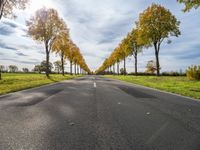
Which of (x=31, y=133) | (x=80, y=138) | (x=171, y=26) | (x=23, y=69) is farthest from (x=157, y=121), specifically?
(x=23, y=69)

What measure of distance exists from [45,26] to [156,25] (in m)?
20.4

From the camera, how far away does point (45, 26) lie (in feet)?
123

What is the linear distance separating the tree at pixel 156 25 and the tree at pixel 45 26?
16.4 metres

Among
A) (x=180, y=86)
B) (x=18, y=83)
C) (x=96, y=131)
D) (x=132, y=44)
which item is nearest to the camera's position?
(x=96, y=131)

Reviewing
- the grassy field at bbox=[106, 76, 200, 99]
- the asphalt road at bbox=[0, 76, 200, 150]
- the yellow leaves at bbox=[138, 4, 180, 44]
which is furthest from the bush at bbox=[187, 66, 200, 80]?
the asphalt road at bbox=[0, 76, 200, 150]

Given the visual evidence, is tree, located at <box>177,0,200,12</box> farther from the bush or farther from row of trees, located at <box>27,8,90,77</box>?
row of trees, located at <box>27,8,90,77</box>

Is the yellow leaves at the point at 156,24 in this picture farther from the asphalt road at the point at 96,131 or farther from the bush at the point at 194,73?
the asphalt road at the point at 96,131

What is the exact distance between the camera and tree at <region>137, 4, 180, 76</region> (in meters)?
35.8

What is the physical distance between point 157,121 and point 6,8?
27.8 metres

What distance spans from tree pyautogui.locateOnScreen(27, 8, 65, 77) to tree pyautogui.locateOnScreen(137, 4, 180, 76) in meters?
16.4

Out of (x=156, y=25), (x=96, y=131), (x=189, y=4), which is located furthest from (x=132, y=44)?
(x=96, y=131)

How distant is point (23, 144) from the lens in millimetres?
3547

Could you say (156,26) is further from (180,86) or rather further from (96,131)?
(96,131)

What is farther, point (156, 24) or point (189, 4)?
point (156, 24)
